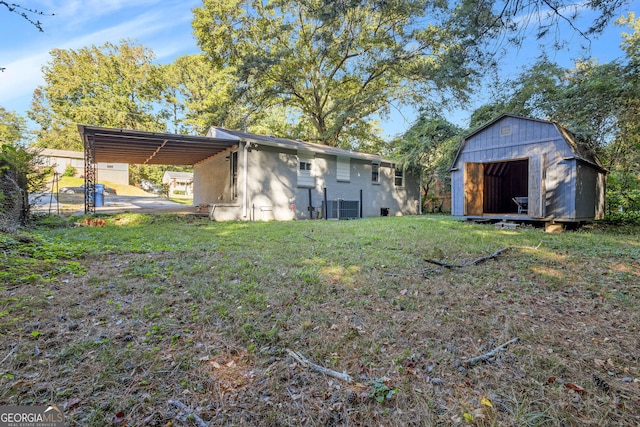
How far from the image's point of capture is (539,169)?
8.55 meters

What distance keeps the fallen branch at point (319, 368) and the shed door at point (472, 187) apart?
9669mm

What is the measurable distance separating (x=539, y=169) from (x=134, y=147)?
13562 mm

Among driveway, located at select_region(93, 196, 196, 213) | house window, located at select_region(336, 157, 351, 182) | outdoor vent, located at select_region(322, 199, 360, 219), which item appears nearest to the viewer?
driveway, located at select_region(93, 196, 196, 213)

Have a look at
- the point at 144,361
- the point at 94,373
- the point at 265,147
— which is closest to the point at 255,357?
the point at 144,361

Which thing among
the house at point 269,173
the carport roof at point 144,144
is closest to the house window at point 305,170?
the house at point 269,173

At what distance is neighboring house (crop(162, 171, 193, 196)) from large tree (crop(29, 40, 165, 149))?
5.59 metres

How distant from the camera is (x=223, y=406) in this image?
161 centimetres

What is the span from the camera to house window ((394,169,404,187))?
15781 millimetres

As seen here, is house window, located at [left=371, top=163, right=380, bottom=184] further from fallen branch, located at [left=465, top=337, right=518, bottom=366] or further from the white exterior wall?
fallen branch, located at [left=465, top=337, right=518, bottom=366]

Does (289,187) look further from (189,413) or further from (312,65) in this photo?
(189,413)

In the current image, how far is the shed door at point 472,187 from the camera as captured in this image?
10031mm

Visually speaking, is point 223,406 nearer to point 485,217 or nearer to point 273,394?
point 273,394

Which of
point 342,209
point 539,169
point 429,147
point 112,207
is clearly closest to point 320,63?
point 429,147

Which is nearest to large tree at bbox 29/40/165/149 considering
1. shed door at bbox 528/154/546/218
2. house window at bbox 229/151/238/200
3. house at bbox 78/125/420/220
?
house at bbox 78/125/420/220
